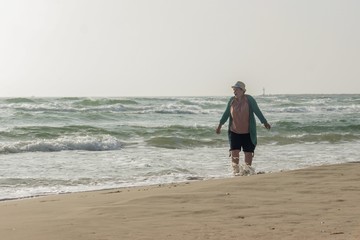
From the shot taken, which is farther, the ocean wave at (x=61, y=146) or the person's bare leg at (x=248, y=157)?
the ocean wave at (x=61, y=146)

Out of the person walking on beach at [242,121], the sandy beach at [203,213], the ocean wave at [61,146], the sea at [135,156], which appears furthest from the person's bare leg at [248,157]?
the ocean wave at [61,146]

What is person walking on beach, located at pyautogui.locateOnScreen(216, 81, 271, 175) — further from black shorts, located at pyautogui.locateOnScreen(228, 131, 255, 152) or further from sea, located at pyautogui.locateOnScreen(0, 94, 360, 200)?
sea, located at pyautogui.locateOnScreen(0, 94, 360, 200)

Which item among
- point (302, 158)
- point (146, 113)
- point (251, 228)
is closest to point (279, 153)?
point (302, 158)

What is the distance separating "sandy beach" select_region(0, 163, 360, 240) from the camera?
4.22 m

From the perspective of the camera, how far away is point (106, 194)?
684 cm

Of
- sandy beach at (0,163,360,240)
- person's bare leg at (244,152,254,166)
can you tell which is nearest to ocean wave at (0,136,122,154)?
person's bare leg at (244,152,254,166)

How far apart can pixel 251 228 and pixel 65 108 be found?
110ft

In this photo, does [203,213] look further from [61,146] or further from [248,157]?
[61,146]

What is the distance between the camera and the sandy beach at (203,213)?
4.22 m

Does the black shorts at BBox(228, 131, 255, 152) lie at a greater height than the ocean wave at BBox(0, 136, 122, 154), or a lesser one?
greater

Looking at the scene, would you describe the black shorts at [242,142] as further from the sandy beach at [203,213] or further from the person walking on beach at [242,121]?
the sandy beach at [203,213]

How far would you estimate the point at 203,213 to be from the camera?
16.5 ft

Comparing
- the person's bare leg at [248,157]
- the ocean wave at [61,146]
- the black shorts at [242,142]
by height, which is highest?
the black shorts at [242,142]

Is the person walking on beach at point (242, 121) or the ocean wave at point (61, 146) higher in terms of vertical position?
the person walking on beach at point (242, 121)
